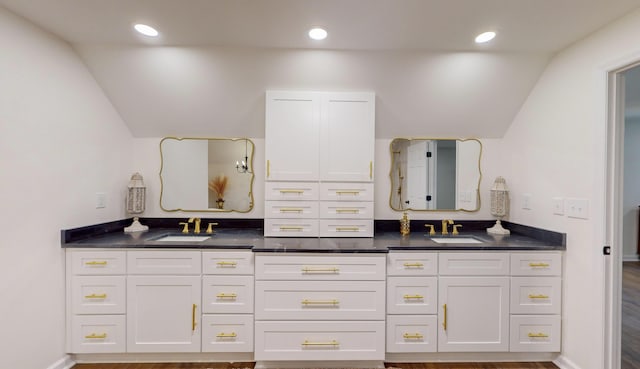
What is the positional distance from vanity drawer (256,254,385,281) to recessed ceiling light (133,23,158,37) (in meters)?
1.65

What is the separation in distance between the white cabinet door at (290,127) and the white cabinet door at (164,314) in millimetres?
1026

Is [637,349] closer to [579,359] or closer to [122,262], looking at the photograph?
Answer: [579,359]

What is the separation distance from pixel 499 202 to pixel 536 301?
2.73 ft

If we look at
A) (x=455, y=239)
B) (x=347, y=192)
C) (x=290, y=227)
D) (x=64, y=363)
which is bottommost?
(x=64, y=363)

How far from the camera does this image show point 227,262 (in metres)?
2.04

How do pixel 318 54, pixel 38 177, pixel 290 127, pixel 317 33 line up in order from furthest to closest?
pixel 290 127 < pixel 318 54 < pixel 317 33 < pixel 38 177

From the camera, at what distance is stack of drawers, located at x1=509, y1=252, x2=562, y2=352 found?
2.06 m

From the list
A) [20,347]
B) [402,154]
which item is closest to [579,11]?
[402,154]

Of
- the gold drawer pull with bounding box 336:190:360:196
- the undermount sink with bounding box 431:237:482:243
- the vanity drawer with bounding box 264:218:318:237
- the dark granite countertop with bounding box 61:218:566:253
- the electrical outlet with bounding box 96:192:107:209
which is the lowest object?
the undermount sink with bounding box 431:237:482:243

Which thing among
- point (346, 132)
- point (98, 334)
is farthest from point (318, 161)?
point (98, 334)

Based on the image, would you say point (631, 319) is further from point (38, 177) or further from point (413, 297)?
point (38, 177)

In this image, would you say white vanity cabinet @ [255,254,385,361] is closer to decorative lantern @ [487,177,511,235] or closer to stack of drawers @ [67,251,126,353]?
stack of drawers @ [67,251,126,353]

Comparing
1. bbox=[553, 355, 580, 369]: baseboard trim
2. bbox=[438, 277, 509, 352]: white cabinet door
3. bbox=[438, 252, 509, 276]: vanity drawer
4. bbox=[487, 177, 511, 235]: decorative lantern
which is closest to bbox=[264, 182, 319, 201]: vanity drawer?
bbox=[438, 252, 509, 276]: vanity drawer

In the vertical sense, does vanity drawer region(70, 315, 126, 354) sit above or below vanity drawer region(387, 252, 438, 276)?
below
